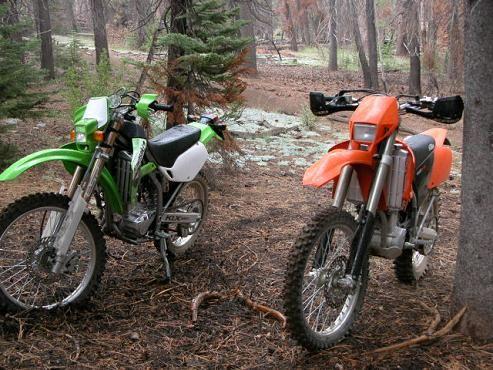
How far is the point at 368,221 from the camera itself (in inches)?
119

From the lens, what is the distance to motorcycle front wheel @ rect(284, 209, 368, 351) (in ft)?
9.11

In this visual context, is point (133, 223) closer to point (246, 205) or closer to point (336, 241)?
point (336, 241)

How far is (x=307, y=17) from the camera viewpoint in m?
44.6

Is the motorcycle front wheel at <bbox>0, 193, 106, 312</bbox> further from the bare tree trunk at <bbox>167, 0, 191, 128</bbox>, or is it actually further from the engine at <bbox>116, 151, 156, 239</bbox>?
the bare tree trunk at <bbox>167, 0, 191, 128</bbox>

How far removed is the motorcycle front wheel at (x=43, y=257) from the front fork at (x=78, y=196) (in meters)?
0.04

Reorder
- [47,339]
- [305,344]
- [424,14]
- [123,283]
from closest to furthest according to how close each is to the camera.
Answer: [305,344], [47,339], [123,283], [424,14]

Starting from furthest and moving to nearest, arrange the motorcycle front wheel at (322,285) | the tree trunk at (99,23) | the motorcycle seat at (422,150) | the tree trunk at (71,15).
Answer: the tree trunk at (71,15) → the tree trunk at (99,23) → the motorcycle seat at (422,150) → the motorcycle front wheel at (322,285)

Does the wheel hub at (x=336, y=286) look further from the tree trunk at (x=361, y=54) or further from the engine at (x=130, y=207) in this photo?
the tree trunk at (x=361, y=54)

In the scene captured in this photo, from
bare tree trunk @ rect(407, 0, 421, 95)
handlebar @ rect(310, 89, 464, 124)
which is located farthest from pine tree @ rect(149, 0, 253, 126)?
bare tree trunk @ rect(407, 0, 421, 95)

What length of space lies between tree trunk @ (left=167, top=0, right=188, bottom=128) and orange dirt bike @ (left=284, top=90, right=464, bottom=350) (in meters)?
2.88

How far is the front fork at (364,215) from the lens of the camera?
3018mm

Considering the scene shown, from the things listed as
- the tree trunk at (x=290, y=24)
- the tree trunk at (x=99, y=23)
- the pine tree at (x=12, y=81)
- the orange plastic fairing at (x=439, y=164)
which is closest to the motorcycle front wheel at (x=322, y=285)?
the orange plastic fairing at (x=439, y=164)

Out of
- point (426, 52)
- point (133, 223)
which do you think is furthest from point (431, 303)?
point (426, 52)

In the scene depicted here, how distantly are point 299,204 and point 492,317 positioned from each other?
11.3ft
